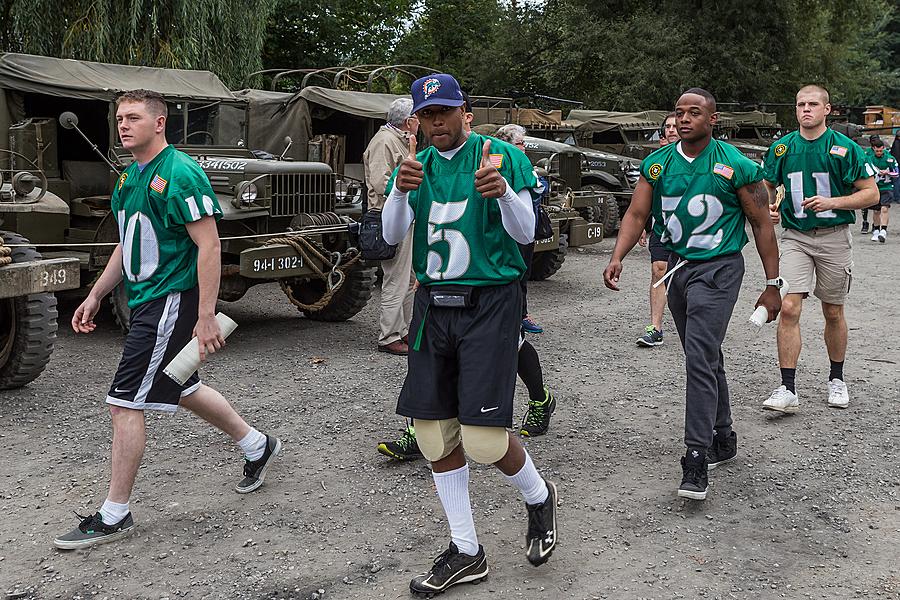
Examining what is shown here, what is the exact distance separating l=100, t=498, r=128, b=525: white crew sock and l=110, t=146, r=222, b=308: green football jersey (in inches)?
30.5

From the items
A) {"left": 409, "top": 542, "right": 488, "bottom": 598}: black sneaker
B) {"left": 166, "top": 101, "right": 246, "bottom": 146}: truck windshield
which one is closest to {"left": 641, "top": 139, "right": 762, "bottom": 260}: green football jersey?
{"left": 409, "top": 542, "right": 488, "bottom": 598}: black sneaker

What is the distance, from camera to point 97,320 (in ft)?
28.4

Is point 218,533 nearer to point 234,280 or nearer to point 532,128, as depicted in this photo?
point 234,280

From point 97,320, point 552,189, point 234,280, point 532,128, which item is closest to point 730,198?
point 234,280

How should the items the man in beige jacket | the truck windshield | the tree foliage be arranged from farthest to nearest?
1. the tree foliage
2. the truck windshield
3. the man in beige jacket

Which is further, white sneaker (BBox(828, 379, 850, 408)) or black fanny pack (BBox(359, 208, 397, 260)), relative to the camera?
white sneaker (BBox(828, 379, 850, 408))

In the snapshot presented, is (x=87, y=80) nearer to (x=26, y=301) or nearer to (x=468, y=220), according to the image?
(x=26, y=301)

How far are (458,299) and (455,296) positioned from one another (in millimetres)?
16

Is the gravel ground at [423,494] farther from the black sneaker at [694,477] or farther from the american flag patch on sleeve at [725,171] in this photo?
the american flag patch on sleeve at [725,171]

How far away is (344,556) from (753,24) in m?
28.8

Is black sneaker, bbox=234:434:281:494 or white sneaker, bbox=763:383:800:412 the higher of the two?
white sneaker, bbox=763:383:800:412

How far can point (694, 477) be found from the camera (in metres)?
4.40

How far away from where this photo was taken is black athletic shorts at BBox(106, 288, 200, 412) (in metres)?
3.97

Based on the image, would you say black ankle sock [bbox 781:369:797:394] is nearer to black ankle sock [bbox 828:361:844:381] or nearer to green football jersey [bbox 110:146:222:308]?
black ankle sock [bbox 828:361:844:381]
